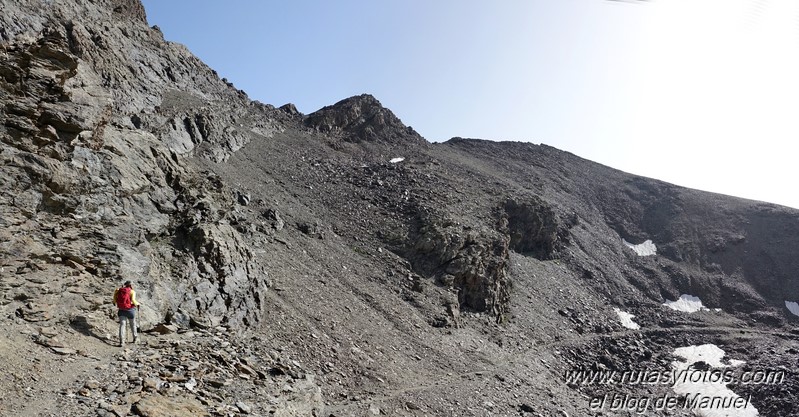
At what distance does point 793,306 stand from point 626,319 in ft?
89.9

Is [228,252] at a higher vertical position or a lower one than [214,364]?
higher

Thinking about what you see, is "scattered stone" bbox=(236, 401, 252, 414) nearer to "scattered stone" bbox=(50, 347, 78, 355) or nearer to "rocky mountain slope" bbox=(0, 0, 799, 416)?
"rocky mountain slope" bbox=(0, 0, 799, 416)

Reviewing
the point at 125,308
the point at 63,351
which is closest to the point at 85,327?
the point at 125,308

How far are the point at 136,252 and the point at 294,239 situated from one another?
1857 cm

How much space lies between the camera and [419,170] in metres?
56.8

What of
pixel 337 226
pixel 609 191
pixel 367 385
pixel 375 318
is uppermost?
pixel 609 191

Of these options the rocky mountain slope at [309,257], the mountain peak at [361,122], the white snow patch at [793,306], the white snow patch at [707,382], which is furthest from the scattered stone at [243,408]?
the white snow patch at [793,306]

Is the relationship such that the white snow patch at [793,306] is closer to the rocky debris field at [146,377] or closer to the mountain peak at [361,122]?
the mountain peak at [361,122]

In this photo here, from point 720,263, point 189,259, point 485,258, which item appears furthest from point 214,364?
point 720,263

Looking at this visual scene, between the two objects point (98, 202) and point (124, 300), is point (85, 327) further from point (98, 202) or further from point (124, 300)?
point (98, 202)

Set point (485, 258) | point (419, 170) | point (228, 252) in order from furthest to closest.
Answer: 1. point (419, 170)
2. point (485, 258)
3. point (228, 252)

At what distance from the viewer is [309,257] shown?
108 ft

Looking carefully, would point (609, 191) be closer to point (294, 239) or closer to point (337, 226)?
point (337, 226)

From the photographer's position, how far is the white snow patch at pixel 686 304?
54434 millimetres
